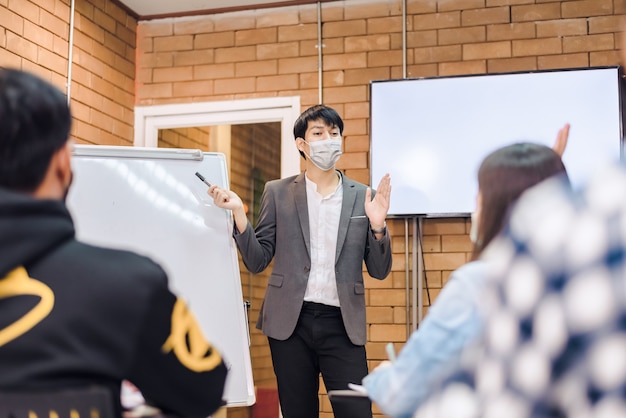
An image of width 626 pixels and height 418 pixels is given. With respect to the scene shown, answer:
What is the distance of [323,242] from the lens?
2955mm

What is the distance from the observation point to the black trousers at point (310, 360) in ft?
9.21

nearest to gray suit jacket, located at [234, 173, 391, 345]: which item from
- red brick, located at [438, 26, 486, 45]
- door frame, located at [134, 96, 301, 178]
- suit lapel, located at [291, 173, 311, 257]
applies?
suit lapel, located at [291, 173, 311, 257]

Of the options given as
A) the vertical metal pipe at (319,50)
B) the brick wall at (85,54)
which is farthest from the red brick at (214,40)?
the vertical metal pipe at (319,50)

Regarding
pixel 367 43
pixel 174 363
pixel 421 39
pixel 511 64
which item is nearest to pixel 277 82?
pixel 367 43

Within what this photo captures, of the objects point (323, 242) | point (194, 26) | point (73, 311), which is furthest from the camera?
point (194, 26)

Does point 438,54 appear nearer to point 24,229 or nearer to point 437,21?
point 437,21

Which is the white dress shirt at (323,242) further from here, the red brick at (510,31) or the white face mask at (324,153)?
the red brick at (510,31)

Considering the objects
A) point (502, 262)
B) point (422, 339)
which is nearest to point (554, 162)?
point (422, 339)

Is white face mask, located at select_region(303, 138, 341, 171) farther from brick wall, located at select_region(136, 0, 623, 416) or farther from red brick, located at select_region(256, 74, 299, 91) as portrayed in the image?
red brick, located at select_region(256, 74, 299, 91)

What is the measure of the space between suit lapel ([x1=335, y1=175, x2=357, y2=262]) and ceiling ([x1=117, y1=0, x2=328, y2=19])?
1873 mm

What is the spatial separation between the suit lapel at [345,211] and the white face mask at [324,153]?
0.11m

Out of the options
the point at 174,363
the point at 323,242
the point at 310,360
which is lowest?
the point at 310,360

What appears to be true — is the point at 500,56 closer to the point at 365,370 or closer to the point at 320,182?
the point at 320,182

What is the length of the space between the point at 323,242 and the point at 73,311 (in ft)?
6.23
